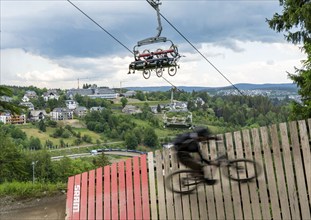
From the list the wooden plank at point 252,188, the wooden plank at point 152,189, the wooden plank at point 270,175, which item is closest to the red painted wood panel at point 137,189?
the wooden plank at point 152,189

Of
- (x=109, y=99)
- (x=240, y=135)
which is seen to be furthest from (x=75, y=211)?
(x=109, y=99)

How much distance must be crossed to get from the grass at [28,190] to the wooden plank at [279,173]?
14.0ft

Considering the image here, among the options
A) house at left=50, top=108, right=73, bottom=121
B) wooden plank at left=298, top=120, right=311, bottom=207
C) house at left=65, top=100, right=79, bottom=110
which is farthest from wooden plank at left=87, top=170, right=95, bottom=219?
house at left=65, top=100, right=79, bottom=110

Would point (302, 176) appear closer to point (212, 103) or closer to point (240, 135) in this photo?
point (240, 135)

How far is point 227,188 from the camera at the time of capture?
4895 millimetres

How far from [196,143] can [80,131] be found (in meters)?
98.0

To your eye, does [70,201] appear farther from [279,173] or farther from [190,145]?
[279,173]

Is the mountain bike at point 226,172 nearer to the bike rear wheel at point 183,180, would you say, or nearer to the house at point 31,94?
the bike rear wheel at point 183,180

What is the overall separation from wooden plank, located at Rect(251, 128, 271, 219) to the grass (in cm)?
403

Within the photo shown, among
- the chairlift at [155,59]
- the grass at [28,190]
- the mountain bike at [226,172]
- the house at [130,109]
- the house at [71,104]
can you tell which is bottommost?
the grass at [28,190]

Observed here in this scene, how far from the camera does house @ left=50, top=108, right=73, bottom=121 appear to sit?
10881 cm

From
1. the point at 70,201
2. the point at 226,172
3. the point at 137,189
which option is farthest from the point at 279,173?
the point at 70,201

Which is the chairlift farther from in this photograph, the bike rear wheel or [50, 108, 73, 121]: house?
[50, 108, 73, 121]: house

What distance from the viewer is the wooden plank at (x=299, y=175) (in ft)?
15.4
